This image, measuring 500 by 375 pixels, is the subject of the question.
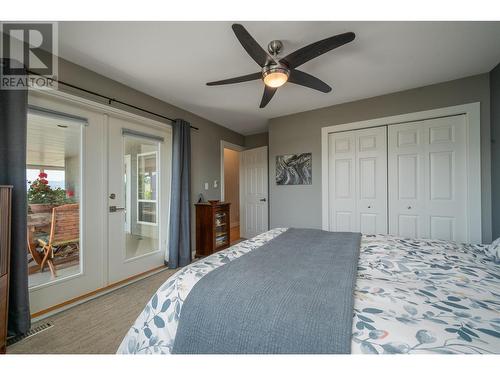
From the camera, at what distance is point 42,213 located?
6.17ft

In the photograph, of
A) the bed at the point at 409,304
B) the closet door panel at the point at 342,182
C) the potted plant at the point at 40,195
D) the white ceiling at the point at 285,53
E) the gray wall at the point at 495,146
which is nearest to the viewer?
the bed at the point at 409,304

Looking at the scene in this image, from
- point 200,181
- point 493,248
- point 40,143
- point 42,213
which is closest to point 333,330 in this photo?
point 493,248

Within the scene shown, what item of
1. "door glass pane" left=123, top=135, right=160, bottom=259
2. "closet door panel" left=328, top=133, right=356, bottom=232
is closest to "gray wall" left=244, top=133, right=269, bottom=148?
"closet door panel" left=328, top=133, right=356, bottom=232

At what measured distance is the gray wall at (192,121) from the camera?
2.01 meters

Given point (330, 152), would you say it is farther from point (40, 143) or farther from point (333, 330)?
point (40, 143)

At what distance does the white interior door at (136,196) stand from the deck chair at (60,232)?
0.30 metres

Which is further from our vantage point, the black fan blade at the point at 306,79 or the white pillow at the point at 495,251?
the black fan blade at the point at 306,79

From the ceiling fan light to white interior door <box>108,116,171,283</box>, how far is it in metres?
1.83

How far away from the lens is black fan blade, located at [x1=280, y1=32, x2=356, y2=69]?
1294 mm

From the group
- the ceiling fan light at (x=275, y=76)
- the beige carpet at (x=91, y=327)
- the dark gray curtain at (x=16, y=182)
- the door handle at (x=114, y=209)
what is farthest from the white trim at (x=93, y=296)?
the ceiling fan light at (x=275, y=76)

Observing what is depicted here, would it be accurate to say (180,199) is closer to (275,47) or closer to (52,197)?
(52,197)

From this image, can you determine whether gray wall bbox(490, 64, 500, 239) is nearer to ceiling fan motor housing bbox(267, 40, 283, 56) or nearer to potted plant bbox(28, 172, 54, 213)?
ceiling fan motor housing bbox(267, 40, 283, 56)

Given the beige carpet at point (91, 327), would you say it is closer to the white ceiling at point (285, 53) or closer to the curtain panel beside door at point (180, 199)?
the curtain panel beside door at point (180, 199)
